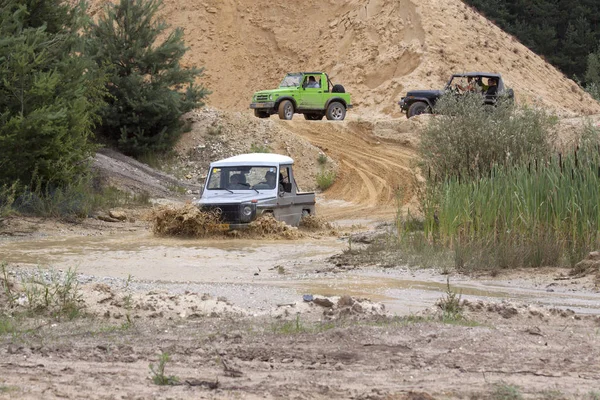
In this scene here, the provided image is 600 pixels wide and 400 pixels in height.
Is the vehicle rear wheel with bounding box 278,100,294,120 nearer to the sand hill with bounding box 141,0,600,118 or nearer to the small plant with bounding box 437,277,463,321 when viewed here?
the sand hill with bounding box 141,0,600,118

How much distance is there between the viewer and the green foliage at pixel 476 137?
1703 cm

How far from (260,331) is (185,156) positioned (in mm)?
22141

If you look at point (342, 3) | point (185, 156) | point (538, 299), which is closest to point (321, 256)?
point (538, 299)

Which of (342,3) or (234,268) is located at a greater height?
(342,3)

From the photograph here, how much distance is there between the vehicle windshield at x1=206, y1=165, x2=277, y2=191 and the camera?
18.7 meters

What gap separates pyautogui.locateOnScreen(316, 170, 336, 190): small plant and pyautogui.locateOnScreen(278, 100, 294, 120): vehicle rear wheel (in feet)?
18.5

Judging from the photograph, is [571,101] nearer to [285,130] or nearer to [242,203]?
[285,130]

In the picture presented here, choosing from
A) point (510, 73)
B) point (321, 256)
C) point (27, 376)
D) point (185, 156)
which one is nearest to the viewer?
point (27, 376)

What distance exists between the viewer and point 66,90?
20.6m

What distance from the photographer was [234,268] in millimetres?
14336

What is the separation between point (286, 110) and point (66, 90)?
46.7 feet

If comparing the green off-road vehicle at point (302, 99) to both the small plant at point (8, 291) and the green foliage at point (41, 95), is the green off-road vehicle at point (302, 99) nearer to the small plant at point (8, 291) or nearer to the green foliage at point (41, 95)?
the green foliage at point (41, 95)

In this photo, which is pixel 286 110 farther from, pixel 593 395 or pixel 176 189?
pixel 593 395

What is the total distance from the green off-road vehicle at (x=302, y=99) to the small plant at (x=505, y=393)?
2844 centimetres
